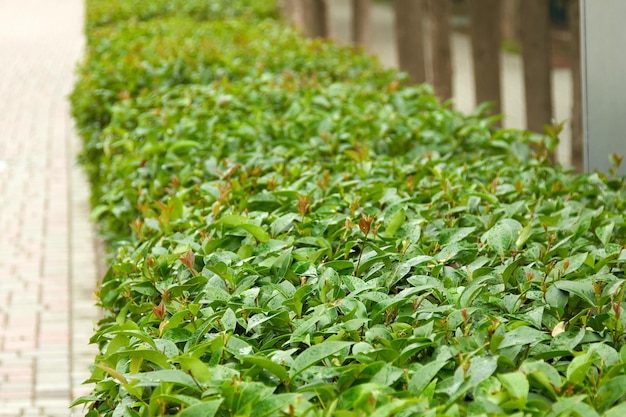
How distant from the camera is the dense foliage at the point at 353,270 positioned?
93.5 inches

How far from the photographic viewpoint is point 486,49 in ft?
33.2

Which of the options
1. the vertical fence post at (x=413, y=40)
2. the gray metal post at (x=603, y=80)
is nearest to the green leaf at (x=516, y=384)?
the gray metal post at (x=603, y=80)

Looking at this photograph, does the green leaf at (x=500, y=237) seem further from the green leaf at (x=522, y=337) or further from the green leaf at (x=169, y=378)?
the green leaf at (x=169, y=378)

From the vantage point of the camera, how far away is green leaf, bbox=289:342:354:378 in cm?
243

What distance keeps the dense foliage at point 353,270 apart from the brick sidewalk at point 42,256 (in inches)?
42.6

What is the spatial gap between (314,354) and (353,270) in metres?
0.74

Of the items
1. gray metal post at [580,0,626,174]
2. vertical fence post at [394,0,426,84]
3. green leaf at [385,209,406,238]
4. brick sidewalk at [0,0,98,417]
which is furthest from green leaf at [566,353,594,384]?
vertical fence post at [394,0,426,84]

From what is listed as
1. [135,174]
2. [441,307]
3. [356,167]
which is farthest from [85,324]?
[441,307]

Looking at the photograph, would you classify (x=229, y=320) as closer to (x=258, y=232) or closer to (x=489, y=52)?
(x=258, y=232)

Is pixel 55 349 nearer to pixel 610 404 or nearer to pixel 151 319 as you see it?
pixel 151 319

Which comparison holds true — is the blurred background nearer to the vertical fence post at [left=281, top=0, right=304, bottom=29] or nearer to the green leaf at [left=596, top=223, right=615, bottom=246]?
the vertical fence post at [left=281, top=0, right=304, bottom=29]

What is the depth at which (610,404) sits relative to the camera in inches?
90.4

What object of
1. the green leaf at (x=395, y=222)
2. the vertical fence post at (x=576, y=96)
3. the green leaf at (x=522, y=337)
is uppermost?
the green leaf at (x=395, y=222)

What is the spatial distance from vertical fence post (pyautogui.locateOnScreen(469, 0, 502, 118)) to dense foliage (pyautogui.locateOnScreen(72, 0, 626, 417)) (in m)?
4.12
